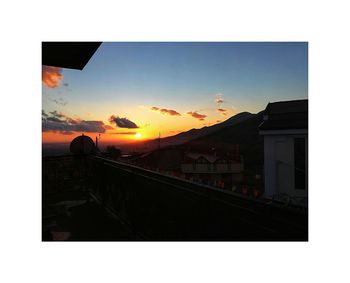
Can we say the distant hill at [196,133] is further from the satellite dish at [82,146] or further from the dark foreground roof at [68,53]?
the dark foreground roof at [68,53]

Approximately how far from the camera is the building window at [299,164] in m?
2.22

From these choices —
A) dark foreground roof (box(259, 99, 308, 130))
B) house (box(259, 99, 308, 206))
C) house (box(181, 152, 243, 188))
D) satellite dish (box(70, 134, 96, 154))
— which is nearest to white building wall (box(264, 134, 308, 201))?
house (box(259, 99, 308, 206))

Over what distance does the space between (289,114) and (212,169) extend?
94 centimetres

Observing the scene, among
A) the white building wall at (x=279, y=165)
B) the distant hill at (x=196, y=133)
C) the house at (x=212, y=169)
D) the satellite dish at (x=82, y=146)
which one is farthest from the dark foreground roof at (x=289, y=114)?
the satellite dish at (x=82, y=146)

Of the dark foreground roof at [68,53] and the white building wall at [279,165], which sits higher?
the dark foreground roof at [68,53]

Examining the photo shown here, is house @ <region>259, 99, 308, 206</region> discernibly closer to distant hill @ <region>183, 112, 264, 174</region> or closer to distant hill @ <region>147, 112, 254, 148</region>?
distant hill @ <region>183, 112, 264, 174</region>
